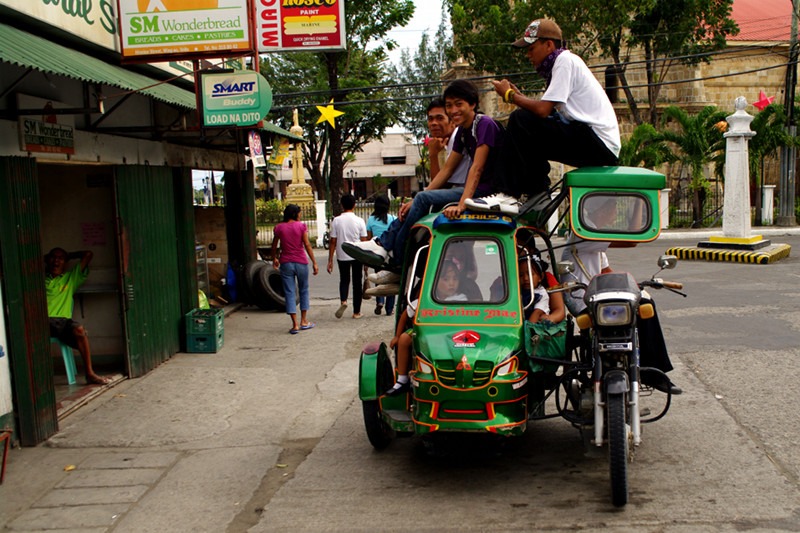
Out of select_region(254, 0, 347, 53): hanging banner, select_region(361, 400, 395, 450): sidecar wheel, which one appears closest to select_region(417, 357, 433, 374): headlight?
select_region(361, 400, 395, 450): sidecar wheel

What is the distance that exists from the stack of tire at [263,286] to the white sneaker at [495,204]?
7819 millimetres

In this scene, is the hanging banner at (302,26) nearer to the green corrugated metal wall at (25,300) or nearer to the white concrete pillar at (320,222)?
the green corrugated metal wall at (25,300)

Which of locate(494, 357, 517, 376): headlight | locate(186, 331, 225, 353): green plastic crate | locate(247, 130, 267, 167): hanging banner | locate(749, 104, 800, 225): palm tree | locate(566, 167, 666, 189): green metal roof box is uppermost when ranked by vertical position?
locate(749, 104, 800, 225): palm tree

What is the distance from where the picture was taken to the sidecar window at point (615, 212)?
5070 mm

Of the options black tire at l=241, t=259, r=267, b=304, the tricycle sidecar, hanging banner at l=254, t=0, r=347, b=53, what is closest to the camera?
the tricycle sidecar

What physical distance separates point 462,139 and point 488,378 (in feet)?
7.62

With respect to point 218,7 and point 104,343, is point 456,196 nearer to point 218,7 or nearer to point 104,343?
point 218,7

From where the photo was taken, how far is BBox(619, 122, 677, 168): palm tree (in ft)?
83.3

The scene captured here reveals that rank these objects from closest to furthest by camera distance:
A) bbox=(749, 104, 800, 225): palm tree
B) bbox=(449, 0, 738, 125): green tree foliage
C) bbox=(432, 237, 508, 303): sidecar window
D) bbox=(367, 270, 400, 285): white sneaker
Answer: bbox=(432, 237, 508, 303): sidecar window → bbox=(367, 270, 400, 285): white sneaker → bbox=(749, 104, 800, 225): palm tree → bbox=(449, 0, 738, 125): green tree foliage

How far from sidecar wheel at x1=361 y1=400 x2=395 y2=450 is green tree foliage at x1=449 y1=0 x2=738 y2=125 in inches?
980

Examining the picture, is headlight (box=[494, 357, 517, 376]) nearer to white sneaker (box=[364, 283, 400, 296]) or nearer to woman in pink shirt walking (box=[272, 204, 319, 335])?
white sneaker (box=[364, 283, 400, 296])

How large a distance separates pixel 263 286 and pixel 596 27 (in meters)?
21.6

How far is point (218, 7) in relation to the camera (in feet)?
25.9

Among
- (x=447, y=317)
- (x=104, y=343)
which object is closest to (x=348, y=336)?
(x=104, y=343)
